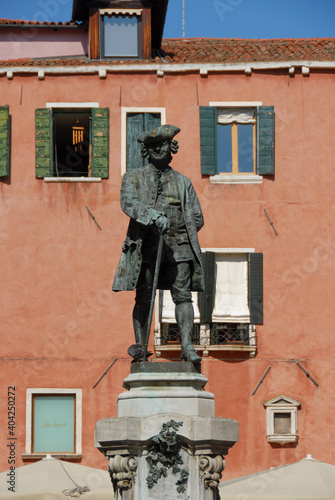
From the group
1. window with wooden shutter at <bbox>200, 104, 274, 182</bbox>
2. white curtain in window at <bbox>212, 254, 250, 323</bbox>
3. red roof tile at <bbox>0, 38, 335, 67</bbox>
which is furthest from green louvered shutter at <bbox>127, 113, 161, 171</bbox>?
white curtain in window at <bbox>212, 254, 250, 323</bbox>

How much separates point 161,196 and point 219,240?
1505 cm

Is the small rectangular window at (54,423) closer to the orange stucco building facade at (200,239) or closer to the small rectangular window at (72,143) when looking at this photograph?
the orange stucco building facade at (200,239)

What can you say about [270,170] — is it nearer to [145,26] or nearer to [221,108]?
[221,108]

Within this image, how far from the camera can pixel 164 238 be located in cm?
1620

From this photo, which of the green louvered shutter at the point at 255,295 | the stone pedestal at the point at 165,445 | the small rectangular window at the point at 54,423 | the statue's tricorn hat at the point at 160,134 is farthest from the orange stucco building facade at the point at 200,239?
the stone pedestal at the point at 165,445

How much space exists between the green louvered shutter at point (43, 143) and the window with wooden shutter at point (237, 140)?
3577 mm

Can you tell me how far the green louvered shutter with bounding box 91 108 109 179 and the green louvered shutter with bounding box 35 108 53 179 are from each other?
102cm

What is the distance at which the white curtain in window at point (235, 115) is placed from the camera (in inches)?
1253

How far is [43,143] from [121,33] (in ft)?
12.8

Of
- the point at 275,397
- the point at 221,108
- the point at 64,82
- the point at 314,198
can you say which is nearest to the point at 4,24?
the point at 64,82

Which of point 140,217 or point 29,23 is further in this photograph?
point 29,23

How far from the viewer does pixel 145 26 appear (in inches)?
1318

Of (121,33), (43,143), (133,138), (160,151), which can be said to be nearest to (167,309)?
(133,138)

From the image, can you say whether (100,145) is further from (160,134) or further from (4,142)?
(160,134)
